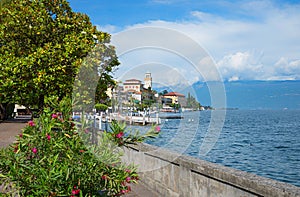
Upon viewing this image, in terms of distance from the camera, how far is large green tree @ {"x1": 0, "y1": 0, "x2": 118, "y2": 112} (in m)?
18.5

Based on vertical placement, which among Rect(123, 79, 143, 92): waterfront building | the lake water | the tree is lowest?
the lake water

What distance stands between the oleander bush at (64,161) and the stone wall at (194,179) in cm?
120

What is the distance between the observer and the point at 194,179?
614cm

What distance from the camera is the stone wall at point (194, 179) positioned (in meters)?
4.69

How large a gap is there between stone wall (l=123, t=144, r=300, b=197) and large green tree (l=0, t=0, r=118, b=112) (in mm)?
10333

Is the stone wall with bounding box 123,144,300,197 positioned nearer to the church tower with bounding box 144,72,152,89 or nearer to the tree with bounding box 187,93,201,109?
the tree with bounding box 187,93,201,109

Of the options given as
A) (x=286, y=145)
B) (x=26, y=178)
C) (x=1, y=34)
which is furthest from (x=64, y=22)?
(x=286, y=145)

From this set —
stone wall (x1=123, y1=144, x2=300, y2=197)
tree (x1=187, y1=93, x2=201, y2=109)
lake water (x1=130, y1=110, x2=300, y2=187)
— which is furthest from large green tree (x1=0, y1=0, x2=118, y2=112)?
tree (x1=187, y1=93, x2=201, y2=109)

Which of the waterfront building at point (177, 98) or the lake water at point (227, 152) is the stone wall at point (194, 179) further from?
the waterfront building at point (177, 98)

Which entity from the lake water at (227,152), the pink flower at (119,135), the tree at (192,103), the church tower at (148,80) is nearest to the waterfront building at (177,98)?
the tree at (192,103)

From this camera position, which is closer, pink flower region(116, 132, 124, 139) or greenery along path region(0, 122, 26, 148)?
pink flower region(116, 132, 124, 139)

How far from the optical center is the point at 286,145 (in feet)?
141

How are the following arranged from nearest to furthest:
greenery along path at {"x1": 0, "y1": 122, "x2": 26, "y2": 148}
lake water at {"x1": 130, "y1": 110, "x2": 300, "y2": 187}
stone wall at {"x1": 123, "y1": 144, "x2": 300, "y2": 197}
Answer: stone wall at {"x1": 123, "y1": 144, "x2": 300, "y2": 197}, lake water at {"x1": 130, "y1": 110, "x2": 300, "y2": 187}, greenery along path at {"x1": 0, "y1": 122, "x2": 26, "y2": 148}

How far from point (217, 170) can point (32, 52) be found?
54.4ft
